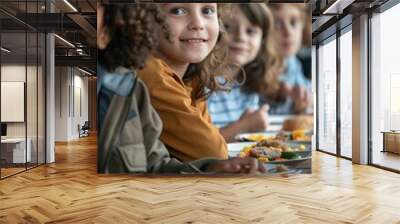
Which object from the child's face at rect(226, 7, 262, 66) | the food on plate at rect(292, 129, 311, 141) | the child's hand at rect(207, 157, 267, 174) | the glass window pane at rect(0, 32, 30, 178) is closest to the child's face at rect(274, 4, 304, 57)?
the child's face at rect(226, 7, 262, 66)

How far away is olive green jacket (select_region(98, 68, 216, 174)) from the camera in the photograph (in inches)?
247

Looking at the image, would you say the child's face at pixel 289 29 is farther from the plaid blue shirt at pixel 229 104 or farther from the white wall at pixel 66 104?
the white wall at pixel 66 104

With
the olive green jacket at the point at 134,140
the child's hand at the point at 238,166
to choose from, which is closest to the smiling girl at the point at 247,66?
the child's hand at the point at 238,166

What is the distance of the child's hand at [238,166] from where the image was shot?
643cm

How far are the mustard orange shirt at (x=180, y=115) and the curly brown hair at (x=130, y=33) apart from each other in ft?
0.80

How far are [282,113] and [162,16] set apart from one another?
2.37 m

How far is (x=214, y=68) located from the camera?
6395 mm

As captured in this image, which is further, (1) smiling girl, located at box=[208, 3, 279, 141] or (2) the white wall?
(2) the white wall

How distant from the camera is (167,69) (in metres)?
6.32

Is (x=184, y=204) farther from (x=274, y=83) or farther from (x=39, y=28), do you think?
(x=39, y=28)

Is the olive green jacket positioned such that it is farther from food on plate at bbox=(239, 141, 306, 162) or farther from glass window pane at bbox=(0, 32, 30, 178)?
glass window pane at bbox=(0, 32, 30, 178)

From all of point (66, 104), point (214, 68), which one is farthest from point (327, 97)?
point (66, 104)

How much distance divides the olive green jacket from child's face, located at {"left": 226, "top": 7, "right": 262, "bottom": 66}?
1.49 meters

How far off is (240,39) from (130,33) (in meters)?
1.69
